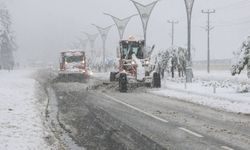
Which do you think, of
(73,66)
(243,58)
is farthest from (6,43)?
(243,58)

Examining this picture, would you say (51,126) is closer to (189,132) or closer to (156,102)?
(189,132)

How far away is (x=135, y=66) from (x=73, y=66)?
1811cm

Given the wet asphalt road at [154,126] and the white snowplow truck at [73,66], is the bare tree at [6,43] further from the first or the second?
the wet asphalt road at [154,126]

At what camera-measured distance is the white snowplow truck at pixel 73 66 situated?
49.1 metres

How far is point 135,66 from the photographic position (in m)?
32.6

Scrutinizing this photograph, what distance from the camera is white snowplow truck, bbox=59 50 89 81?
161ft

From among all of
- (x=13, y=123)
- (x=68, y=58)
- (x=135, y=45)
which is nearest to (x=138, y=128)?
(x=13, y=123)

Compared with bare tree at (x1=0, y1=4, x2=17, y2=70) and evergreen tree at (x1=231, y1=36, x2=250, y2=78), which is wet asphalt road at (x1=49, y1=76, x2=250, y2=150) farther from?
bare tree at (x1=0, y1=4, x2=17, y2=70)

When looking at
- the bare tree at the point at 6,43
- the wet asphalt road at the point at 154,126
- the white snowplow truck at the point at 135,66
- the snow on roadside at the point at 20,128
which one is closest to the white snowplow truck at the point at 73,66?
the white snowplow truck at the point at 135,66

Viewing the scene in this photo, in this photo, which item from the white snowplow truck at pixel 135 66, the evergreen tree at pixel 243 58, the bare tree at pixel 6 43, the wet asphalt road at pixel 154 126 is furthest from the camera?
the bare tree at pixel 6 43

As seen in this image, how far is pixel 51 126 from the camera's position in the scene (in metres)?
14.5

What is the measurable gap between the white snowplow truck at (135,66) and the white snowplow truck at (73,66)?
46.4 ft

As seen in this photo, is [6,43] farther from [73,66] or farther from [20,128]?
[20,128]

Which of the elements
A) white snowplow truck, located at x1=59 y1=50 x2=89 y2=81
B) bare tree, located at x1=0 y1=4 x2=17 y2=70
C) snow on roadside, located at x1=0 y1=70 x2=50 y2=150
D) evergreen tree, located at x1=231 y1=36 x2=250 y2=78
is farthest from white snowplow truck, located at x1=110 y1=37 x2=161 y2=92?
bare tree, located at x1=0 y1=4 x2=17 y2=70
